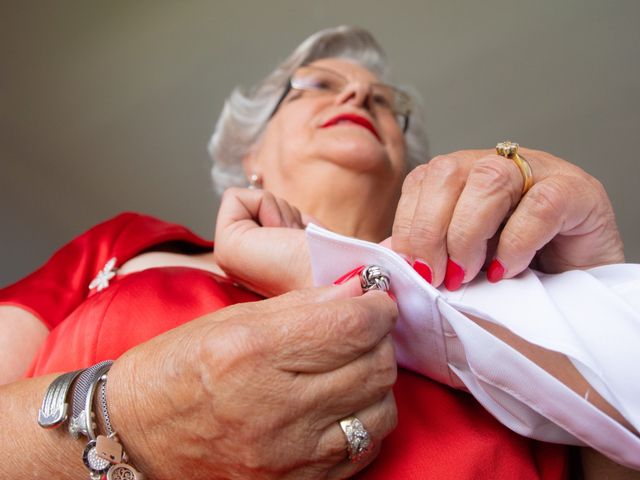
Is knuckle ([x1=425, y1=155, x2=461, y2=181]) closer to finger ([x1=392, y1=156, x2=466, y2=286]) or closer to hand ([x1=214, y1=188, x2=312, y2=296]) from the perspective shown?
finger ([x1=392, y1=156, x2=466, y2=286])

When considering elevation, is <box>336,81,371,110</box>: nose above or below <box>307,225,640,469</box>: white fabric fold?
above

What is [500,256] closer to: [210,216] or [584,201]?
[584,201]

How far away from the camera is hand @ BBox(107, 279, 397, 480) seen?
361mm

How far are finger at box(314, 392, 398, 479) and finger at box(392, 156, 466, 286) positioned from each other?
0.12 meters

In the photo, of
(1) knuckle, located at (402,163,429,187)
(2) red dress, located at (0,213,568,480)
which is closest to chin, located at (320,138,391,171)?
(2) red dress, located at (0,213,568,480)

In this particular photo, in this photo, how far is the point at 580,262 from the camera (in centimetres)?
48

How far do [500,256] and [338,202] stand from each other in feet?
1.90

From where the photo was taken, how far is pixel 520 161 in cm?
45

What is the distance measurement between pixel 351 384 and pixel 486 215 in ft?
0.58

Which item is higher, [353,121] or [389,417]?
[353,121]

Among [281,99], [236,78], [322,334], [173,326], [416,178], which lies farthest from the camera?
[236,78]

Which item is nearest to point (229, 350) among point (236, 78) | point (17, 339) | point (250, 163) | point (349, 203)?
point (17, 339)

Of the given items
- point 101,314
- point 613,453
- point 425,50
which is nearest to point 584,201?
point 613,453

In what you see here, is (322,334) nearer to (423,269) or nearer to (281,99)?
(423,269)
